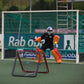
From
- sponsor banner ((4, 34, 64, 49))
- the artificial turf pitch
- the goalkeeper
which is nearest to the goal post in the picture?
sponsor banner ((4, 34, 64, 49))

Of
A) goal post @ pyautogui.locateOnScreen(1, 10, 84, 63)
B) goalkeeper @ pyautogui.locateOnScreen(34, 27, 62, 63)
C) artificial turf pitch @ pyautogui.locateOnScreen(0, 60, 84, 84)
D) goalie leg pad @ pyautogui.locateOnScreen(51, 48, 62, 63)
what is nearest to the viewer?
artificial turf pitch @ pyautogui.locateOnScreen(0, 60, 84, 84)

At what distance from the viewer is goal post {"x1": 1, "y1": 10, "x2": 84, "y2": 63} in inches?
649

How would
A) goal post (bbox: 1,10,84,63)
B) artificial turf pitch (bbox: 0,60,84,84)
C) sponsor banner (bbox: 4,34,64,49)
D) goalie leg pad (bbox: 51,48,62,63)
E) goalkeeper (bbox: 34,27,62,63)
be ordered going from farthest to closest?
1. sponsor banner (bbox: 4,34,64,49)
2. goal post (bbox: 1,10,84,63)
3. goalie leg pad (bbox: 51,48,62,63)
4. goalkeeper (bbox: 34,27,62,63)
5. artificial turf pitch (bbox: 0,60,84,84)

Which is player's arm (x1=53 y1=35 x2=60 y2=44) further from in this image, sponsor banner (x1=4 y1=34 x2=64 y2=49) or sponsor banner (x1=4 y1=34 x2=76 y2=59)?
sponsor banner (x1=4 y1=34 x2=64 y2=49)

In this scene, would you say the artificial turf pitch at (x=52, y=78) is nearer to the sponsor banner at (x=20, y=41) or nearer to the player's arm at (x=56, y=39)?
the player's arm at (x=56, y=39)

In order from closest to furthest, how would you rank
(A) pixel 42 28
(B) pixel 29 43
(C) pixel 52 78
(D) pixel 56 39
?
1. (C) pixel 52 78
2. (D) pixel 56 39
3. (B) pixel 29 43
4. (A) pixel 42 28

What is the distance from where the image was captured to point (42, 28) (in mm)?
17281

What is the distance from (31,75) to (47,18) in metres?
5.72

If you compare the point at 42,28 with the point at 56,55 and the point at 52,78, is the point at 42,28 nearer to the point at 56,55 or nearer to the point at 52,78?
the point at 56,55

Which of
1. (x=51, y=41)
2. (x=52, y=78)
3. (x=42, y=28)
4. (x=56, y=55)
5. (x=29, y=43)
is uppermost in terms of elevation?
(x=42, y=28)

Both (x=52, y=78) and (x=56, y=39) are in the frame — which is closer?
(x=52, y=78)

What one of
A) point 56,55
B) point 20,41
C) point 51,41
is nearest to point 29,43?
point 20,41

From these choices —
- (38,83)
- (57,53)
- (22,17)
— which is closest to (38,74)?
(38,83)

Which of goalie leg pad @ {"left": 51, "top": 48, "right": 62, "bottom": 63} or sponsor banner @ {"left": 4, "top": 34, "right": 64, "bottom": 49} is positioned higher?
sponsor banner @ {"left": 4, "top": 34, "right": 64, "bottom": 49}
